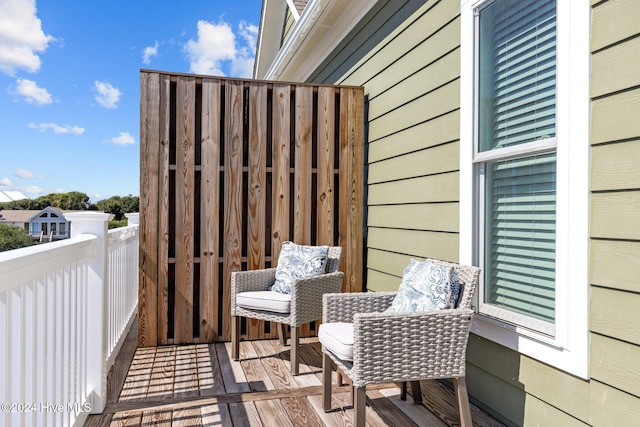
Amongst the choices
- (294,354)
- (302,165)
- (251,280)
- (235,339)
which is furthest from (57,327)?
(302,165)

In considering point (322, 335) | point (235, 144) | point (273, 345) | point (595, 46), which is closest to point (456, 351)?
point (322, 335)

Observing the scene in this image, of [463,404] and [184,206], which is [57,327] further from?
[184,206]

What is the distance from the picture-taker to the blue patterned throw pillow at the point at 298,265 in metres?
3.78

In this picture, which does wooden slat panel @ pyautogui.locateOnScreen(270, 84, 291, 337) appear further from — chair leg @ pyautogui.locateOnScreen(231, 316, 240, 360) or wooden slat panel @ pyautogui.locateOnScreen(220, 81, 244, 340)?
chair leg @ pyautogui.locateOnScreen(231, 316, 240, 360)

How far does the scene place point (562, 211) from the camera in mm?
2074

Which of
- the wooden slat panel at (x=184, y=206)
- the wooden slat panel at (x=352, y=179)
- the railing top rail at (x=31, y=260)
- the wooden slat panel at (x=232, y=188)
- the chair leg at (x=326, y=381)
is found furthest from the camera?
the wooden slat panel at (x=352, y=179)

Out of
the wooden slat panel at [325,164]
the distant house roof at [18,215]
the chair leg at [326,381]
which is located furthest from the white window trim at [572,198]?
the distant house roof at [18,215]

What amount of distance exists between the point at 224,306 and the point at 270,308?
0.72 meters

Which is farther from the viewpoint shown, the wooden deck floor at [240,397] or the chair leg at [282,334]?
the chair leg at [282,334]

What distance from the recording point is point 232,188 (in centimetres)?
408

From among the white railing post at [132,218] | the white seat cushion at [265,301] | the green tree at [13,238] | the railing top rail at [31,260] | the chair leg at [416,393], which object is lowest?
the chair leg at [416,393]

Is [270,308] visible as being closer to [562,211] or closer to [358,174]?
[358,174]

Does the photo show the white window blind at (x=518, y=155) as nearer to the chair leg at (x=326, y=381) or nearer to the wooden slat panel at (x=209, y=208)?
the chair leg at (x=326, y=381)

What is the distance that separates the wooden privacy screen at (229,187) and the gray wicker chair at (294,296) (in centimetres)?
31
